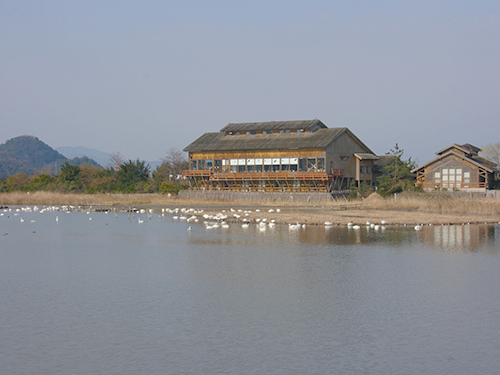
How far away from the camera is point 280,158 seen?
6156cm

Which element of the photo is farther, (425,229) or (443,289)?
(425,229)

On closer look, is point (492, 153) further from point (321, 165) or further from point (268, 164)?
point (268, 164)

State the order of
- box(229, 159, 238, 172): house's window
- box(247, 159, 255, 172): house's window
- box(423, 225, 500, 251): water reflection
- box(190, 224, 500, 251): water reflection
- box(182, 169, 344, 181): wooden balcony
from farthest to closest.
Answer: box(229, 159, 238, 172): house's window → box(247, 159, 255, 172): house's window → box(182, 169, 344, 181): wooden balcony → box(190, 224, 500, 251): water reflection → box(423, 225, 500, 251): water reflection

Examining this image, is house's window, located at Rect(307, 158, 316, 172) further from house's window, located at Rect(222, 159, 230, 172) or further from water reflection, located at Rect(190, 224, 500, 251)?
water reflection, located at Rect(190, 224, 500, 251)

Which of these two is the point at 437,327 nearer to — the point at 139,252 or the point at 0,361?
the point at 0,361

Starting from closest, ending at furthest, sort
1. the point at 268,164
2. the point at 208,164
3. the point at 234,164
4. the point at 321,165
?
1. the point at 321,165
2. the point at 268,164
3. the point at 234,164
4. the point at 208,164

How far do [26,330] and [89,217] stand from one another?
1376 inches

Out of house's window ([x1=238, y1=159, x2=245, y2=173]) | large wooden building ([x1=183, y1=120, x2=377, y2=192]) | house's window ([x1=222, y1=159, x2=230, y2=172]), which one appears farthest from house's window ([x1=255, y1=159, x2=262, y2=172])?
house's window ([x1=222, y1=159, x2=230, y2=172])

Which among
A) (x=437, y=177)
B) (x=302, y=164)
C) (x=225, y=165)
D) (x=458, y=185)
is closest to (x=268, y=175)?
(x=302, y=164)

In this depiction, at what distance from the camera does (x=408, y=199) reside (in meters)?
48.4

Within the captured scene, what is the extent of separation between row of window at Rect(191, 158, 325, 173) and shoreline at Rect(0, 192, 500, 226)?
5.55 meters

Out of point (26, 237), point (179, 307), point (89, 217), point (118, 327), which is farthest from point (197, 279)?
point (89, 217)

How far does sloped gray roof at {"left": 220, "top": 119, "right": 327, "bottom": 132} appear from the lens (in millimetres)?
63406

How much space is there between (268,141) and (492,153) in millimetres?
23242
